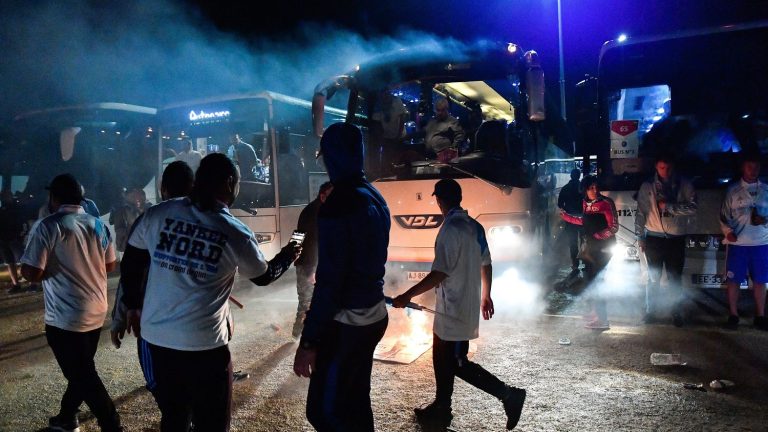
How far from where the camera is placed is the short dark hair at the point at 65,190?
12.6 ft

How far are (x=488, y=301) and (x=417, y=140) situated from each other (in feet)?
12.6

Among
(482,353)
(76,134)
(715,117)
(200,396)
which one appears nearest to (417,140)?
(482,353)

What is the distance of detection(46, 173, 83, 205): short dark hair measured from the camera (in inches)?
151

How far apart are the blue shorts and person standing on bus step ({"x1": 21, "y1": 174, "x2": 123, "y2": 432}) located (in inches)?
255

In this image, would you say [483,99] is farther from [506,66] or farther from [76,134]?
[76,134]

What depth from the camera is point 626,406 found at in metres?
4.33

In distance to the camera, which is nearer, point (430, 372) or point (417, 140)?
point (430, 372)

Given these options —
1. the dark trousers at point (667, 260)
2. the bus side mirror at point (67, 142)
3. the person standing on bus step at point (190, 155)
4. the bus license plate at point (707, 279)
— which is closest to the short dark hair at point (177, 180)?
the dark trousers at point (667, 260)

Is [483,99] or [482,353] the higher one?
[483,99]

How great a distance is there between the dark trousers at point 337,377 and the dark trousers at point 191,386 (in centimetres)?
46

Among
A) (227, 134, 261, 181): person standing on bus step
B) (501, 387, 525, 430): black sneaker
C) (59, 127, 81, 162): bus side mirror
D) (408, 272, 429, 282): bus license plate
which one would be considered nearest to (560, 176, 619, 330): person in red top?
(408, 272, 429, 282): bus license plate

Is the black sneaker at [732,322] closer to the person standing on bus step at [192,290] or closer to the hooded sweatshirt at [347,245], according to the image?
the hooded sweatshirt at [347,245]

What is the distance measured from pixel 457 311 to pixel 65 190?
284cm

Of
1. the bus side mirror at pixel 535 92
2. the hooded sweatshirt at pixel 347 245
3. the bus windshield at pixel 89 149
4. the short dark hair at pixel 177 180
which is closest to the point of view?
the hooded sweatshirt at pixel 347 245
